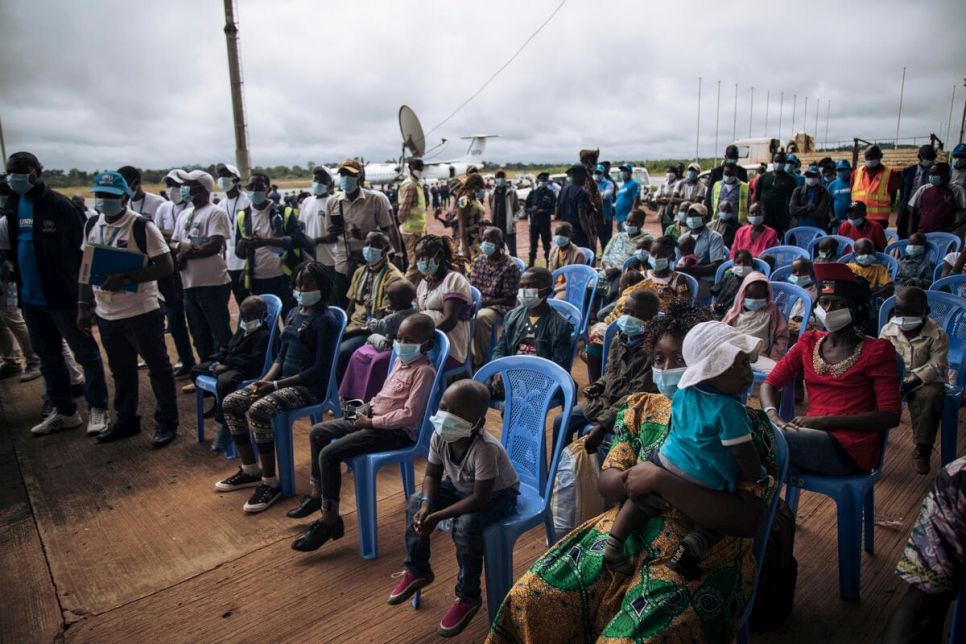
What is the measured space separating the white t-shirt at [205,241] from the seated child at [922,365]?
505 cm

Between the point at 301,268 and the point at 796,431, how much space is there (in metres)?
3.08

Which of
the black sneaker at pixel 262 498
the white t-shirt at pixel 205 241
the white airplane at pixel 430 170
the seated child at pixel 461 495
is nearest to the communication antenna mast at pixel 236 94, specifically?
the white t-shirt at pixel 205 241

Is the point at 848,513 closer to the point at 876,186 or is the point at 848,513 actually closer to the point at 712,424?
the point at 712,424

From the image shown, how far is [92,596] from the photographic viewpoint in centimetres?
290

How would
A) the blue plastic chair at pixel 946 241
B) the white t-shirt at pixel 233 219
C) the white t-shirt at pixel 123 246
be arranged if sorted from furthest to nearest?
the blue plastic chair at pixel 946 241
the white t-shirt at pixel 233 219
the white t-shirt at pixel 123 246

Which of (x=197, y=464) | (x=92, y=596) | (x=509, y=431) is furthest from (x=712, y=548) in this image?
(x=197, y=464)

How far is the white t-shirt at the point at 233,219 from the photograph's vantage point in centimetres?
590

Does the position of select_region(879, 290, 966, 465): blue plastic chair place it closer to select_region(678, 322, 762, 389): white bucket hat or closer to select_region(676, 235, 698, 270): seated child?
select_region(676, 235, 698, 270): seated child

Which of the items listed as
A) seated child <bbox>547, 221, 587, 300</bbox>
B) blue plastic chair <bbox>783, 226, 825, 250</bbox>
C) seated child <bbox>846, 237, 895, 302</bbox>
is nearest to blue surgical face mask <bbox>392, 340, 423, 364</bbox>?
seated child <bbox>547, 221, 587, 300</bbox>

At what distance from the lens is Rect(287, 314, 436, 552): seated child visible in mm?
3129

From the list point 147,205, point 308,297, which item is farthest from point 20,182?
point 308,297

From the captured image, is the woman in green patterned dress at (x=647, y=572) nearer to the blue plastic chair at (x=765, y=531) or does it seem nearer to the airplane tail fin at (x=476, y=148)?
the blue plastic chair at (x=765, y=531)

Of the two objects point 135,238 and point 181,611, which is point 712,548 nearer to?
point 181,611

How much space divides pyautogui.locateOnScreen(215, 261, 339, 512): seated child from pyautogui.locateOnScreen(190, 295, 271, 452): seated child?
0.36 metres
